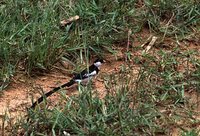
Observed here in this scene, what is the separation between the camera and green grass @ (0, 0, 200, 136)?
333cm

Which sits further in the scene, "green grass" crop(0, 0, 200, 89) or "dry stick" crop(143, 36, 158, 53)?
"dry stick" crop(143, 36, 158, 53)

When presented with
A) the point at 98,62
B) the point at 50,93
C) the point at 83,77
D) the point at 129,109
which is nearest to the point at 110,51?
the point at 98,62

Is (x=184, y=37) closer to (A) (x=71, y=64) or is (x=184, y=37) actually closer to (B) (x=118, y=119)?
(A) (x=71, y=64)

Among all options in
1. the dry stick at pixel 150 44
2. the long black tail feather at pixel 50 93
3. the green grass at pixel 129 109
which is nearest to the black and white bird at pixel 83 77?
the long black tail feather at pixel 50 93

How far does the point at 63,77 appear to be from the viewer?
4.04m

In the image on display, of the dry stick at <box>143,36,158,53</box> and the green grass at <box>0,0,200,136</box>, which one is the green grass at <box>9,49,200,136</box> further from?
the dry stick at <box>143,36,158,53</box>

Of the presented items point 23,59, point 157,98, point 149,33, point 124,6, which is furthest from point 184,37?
point 23,59

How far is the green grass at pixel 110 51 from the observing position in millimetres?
3328

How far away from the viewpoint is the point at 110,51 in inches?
170

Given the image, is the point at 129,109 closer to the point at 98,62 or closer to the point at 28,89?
the point at 98,62

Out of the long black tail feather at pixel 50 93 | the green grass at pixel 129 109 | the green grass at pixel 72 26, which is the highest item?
the green grass at pixel 72 26

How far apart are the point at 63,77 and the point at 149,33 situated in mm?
977

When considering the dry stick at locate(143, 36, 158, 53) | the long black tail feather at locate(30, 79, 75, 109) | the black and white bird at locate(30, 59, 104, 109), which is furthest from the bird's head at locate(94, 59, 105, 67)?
the dry stick at locate(143, 36, 158, 53)

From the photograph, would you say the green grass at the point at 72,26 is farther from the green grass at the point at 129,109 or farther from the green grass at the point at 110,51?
the green grass at the point at 129,109
